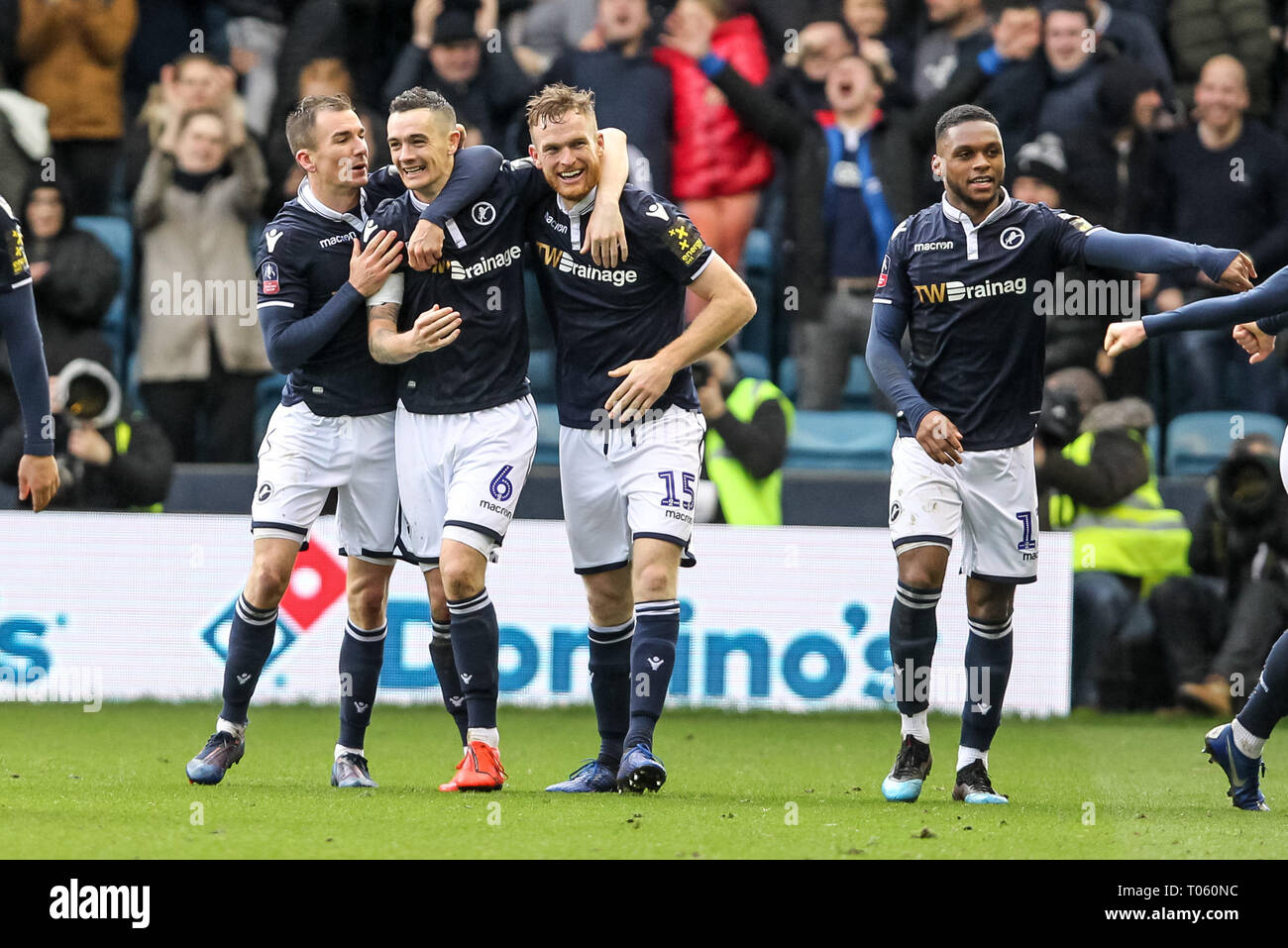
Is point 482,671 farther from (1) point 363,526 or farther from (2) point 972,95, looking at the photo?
(2) point 972,95

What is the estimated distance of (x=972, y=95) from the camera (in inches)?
444

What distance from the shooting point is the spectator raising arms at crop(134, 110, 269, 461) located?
1134cm

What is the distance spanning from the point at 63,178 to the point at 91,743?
180 inches

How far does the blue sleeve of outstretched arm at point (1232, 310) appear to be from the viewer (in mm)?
5855

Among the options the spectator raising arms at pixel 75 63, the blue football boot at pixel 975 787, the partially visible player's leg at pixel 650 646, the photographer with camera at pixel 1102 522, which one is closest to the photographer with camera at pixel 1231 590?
the photographer with camera at pixel 1102 522

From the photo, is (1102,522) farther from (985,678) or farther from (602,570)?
(602,570)

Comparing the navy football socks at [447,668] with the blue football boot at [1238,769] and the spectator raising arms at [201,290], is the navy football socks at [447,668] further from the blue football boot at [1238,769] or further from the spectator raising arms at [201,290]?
the spectator raising arms at [201,290]

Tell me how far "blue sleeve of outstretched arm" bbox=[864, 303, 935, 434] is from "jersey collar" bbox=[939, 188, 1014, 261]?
0.33 metres

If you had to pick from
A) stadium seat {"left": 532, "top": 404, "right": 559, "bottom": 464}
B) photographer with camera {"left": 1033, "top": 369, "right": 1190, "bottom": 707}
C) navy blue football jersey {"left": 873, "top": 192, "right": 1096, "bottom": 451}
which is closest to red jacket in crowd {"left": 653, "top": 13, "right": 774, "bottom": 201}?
stadium seat {"left": 532, "top": 404, "right": 559, "bottom": 464}

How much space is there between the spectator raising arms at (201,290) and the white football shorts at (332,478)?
4804 mm

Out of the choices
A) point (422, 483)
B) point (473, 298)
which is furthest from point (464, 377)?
point (422, 483)

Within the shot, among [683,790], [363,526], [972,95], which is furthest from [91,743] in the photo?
[972,95]

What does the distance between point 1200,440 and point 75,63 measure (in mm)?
7466

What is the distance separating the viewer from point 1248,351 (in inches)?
244
